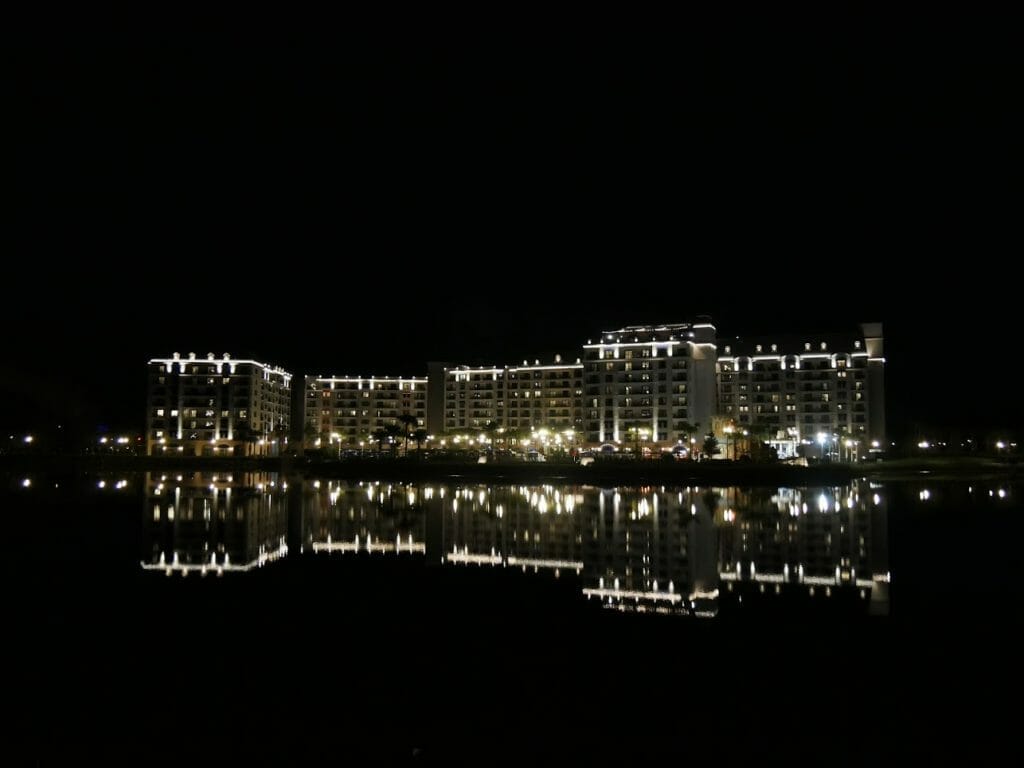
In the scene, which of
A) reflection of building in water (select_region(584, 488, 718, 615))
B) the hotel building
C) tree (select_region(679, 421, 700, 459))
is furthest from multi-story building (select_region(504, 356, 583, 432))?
reflection of building in water (select_region(584, 488, 718, 615))

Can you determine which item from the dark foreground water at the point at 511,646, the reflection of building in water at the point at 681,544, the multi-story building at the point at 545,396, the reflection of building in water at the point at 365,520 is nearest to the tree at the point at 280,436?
the multi-story building at the point at 545,396

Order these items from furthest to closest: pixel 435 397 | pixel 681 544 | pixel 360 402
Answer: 1. pixel 360 402
2. pixel 435 397
3. pixel 681 544

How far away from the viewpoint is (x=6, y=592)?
16.7 metres

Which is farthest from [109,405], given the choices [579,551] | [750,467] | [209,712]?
[209,712]

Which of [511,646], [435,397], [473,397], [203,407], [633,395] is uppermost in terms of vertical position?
[435,397]

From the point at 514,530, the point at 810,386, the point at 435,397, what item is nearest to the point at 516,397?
the point at 435,397

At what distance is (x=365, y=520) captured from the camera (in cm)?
3269

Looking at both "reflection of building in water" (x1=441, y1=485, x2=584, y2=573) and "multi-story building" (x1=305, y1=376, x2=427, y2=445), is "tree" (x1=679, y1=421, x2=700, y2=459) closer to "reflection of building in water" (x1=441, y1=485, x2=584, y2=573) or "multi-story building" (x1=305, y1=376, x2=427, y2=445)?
"reflection of building in water" (x1=441, y1=485, x2=584, y2=573)

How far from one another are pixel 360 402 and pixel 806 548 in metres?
121

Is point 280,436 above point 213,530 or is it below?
above

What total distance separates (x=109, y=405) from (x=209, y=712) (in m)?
126

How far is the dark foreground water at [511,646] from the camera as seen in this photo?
8945mm

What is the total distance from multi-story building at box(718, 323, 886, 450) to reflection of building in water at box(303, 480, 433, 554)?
214 feet

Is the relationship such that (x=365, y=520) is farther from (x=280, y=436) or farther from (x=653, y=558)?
(x=280, y=436)
